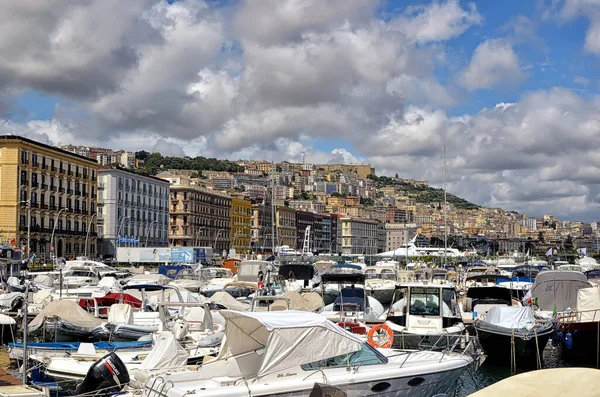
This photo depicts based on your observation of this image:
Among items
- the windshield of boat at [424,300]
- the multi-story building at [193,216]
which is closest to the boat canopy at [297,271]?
the windshield of boat at [424,300]

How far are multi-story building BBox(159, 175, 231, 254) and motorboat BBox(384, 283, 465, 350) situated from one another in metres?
120

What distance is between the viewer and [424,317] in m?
25.6

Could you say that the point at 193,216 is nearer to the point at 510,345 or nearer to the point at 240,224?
the point at 240,224

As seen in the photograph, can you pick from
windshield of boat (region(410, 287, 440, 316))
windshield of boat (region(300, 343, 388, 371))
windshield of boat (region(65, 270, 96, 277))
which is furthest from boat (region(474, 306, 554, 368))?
windshield of boat (region(65, 270, 96, 277))

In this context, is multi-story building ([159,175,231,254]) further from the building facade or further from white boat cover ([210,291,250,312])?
white boat cover ([210,291,250,312])

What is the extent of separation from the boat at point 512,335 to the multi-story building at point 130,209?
8821 cm

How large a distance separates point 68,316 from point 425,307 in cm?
1447

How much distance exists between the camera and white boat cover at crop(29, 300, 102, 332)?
29875mm

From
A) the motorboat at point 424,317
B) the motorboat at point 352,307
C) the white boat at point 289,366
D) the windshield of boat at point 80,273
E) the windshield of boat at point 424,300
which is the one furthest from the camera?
the windshield of boat at point 80,273

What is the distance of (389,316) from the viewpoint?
26.8 meters

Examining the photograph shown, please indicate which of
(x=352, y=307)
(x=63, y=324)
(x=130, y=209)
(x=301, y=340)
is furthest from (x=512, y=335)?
(x=130, y=209)

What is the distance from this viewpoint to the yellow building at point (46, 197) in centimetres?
8909

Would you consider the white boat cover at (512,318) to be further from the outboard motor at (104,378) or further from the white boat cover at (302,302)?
the outboard motor at (104,378)

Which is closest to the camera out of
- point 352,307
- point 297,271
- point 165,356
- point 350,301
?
point 165,356
